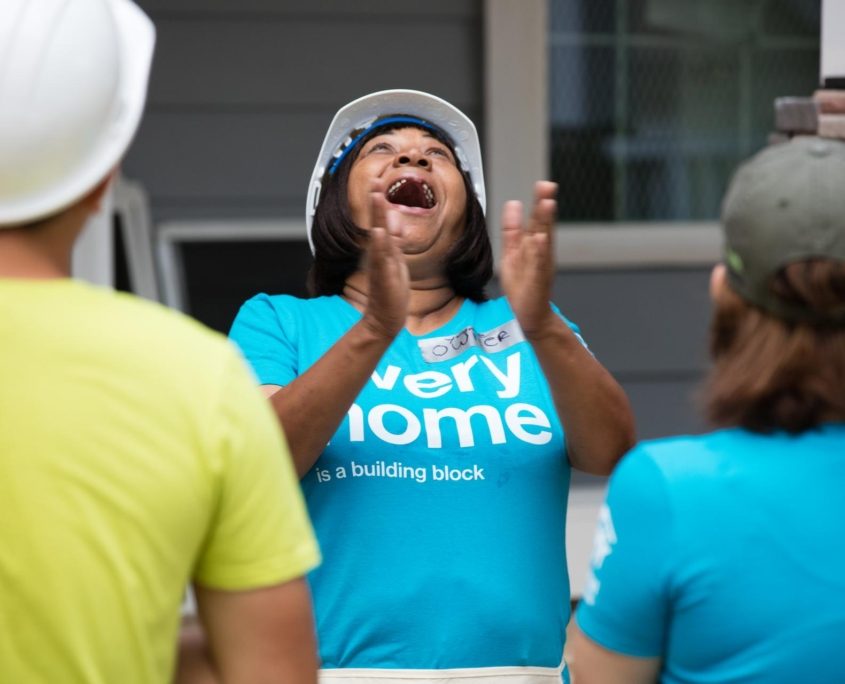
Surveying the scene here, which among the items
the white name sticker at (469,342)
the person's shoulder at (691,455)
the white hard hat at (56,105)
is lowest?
the white name sticker at (469,342)

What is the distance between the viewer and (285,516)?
4.14 ft

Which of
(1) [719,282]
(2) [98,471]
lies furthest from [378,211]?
(2) [98,471]

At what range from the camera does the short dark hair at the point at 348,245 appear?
2.24 m

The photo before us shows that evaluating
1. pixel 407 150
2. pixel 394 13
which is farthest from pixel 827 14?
pixel 394 13

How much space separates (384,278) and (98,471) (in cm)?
76

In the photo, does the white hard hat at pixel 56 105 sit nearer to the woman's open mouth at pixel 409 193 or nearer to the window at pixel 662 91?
the woman's open mouth at pixel 409 193

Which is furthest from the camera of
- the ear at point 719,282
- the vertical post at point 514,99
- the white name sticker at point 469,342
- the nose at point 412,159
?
the vertical post at point 514,99

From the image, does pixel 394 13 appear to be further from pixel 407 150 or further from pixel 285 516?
pixel 285 516

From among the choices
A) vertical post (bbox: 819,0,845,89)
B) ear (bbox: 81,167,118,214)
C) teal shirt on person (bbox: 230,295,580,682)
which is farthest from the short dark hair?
ear (bbox: 81,167,118,214)

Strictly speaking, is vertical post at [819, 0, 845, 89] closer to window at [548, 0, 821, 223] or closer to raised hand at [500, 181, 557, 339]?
raised hand at [500, 181, 557, 339]

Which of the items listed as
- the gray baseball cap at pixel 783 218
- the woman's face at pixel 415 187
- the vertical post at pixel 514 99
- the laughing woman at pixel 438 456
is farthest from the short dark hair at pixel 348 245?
the vertical post at pixel 514 99

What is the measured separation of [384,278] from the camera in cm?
187

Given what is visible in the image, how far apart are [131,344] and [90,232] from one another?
193cm

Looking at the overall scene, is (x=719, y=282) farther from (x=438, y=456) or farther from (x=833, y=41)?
(x=833, y=41)
